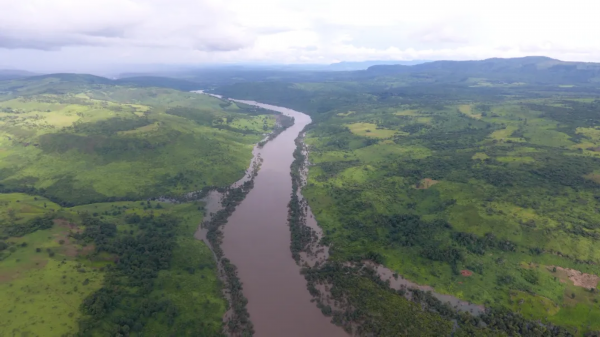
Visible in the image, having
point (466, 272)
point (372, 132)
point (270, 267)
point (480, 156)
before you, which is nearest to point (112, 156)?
point (270, 267)

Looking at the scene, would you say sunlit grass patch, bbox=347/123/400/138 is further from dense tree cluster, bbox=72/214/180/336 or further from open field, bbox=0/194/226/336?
open field, bbox=0/194/226/336

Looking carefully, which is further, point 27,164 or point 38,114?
point 38,114

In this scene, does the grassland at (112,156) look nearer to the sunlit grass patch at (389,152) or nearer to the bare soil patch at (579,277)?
the sunlit grass patch at (389,152)

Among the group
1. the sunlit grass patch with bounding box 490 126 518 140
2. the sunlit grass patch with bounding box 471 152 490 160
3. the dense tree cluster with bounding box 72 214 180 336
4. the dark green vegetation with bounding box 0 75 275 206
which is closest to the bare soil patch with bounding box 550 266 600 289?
the sunlit grass patch with bounding box 471 152 490 160

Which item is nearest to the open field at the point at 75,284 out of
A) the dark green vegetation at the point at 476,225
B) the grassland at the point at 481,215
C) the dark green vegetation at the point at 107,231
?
the dark green vegetation at the point at 107,231

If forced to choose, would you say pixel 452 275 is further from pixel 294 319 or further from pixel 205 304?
pixel 205 304

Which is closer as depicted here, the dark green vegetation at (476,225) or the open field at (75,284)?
the open field at (75,284)

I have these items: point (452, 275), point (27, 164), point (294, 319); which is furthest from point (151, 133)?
point (452, 275)
